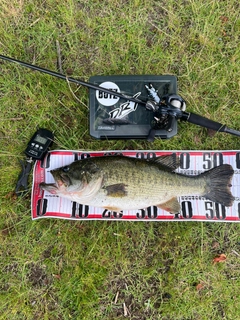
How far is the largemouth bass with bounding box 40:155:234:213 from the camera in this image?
2.89 metres

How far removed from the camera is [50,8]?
12.1 feet

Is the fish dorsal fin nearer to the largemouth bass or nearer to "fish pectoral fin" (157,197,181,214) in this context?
the largemouth bass

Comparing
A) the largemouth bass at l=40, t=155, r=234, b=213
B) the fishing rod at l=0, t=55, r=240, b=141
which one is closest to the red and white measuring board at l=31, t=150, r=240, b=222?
the largemouth bass at l=40, t=155, r=234, b=213

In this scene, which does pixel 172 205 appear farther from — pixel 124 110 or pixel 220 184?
pixel 124 110

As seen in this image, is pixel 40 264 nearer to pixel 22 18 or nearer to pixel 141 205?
pixel 141 205

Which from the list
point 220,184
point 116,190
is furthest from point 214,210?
point 116,190

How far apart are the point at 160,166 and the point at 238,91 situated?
1.46 m

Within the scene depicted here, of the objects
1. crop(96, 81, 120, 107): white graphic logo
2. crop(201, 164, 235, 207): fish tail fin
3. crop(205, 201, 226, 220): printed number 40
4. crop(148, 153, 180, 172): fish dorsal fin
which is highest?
crop(96, 81, 120, 107): white graphic logo

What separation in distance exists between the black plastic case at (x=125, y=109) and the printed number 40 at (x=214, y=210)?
36.5 inches

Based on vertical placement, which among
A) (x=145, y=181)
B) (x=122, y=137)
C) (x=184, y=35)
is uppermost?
(x=184, y=35)

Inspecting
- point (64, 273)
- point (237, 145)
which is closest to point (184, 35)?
point (237, 145)

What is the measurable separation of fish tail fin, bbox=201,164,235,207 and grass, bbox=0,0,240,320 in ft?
1.50

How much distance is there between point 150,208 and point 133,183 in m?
0.62

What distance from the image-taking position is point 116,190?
2.94 m
